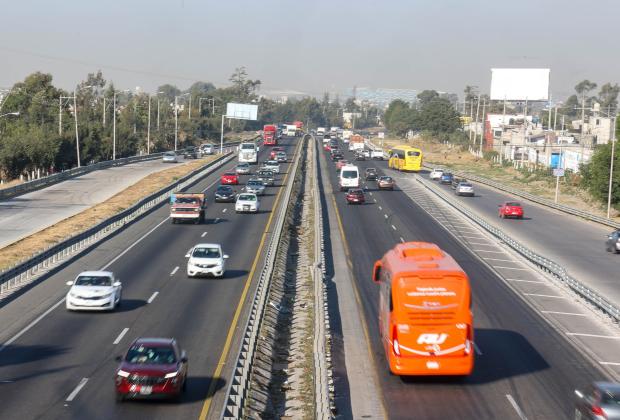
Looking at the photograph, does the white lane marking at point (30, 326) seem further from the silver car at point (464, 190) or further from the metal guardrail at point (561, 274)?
the silver car at point (464, 190)

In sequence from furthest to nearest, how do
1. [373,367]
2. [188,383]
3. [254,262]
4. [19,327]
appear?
[254,262] → [19,327] → [373,367] → [188,383]

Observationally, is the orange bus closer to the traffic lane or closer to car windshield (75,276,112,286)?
car windshield (75,276,112,286)

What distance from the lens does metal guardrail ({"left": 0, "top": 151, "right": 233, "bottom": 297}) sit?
36844mm

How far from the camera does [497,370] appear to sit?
25.4 m

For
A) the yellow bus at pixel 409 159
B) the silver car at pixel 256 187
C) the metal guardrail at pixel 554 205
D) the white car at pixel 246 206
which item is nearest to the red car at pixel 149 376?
the white car at pixel 246 206

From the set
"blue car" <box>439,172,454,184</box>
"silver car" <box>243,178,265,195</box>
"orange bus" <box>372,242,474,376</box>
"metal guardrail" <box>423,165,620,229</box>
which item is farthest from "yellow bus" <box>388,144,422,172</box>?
"orange bus" <box>372,242,474,376</box>

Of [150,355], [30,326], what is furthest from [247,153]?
[150,355]

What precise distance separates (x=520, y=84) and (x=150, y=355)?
534 feet

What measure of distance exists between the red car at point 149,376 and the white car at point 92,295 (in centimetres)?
1096

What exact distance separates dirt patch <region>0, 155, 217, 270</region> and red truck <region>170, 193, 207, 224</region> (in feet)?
17.2

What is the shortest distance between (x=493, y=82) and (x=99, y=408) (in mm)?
162253

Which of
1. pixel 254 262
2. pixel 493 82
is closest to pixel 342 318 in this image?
pixel 254 262

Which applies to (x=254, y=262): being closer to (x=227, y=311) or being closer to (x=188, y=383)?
(x=227, y=311)

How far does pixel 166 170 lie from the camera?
115 meters
